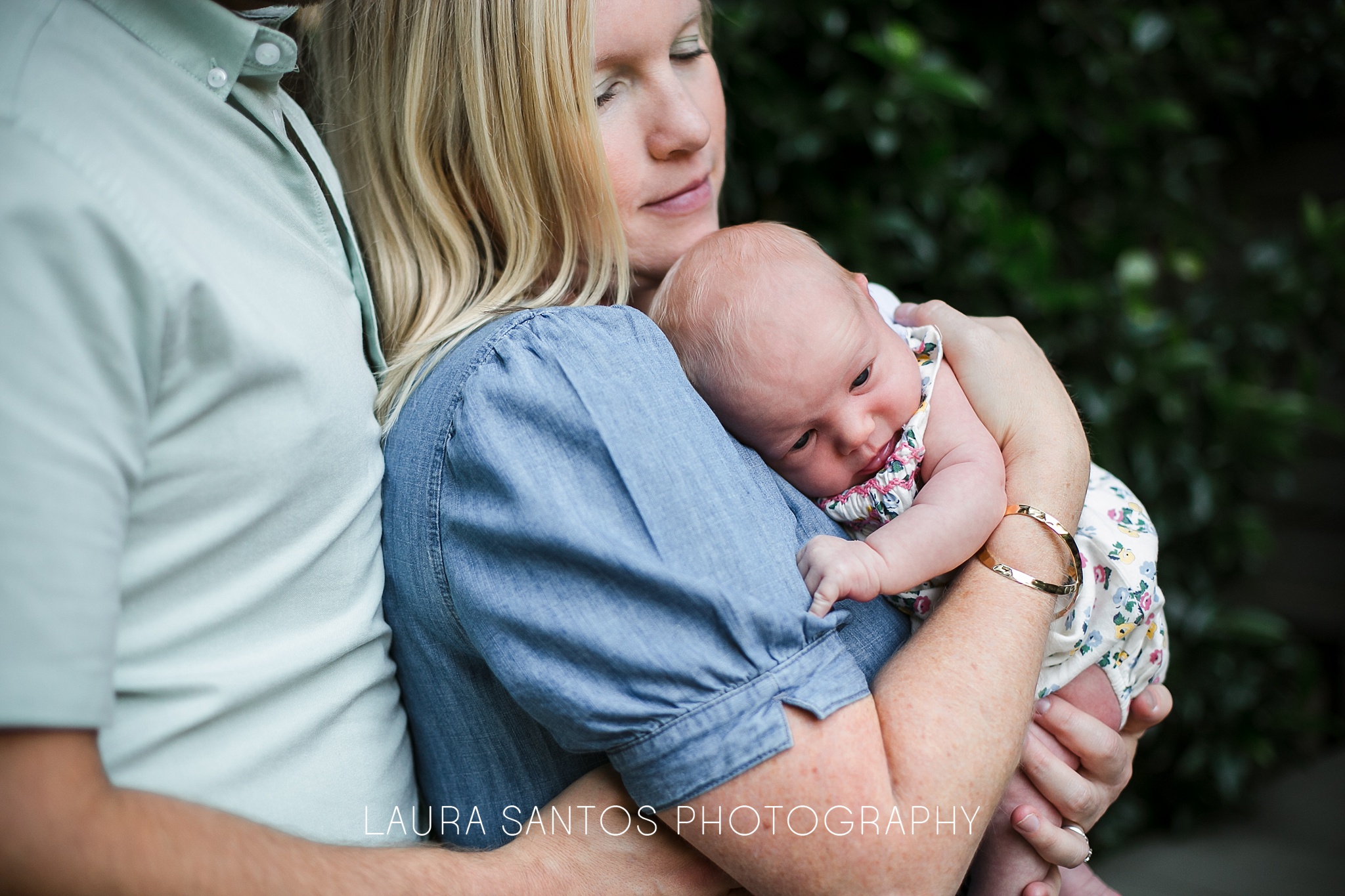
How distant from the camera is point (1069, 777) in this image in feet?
4.10

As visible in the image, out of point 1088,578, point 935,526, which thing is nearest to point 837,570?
point 935,526

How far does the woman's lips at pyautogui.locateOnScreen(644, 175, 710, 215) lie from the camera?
57.8 inches

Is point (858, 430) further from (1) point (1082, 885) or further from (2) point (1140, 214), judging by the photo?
(2) point (1140, 214)

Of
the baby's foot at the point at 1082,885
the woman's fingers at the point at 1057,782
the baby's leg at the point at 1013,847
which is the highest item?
the woman's fingers at the point at 1057,782

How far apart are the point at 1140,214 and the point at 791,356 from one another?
2.17 m

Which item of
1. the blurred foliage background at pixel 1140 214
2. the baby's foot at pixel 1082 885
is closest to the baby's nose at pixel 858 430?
the baby's foot at pixel 1082 885

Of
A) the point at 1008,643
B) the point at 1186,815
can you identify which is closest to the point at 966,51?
the point at 1008,643

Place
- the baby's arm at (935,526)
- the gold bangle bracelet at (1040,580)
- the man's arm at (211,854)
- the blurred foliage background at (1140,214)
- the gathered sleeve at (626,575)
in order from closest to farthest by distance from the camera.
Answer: the man's arm at (211,854) < the gathered sleeve at (626,575) < the baby's arm at (935,526) < the gold bangle bracelet at (1040,580) < the blurred foliage background at (1140,214)

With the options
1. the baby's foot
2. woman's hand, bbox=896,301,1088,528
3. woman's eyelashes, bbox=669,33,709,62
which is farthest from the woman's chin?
the baby's foot

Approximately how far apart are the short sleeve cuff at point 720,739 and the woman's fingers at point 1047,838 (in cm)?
47

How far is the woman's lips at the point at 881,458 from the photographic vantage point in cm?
131

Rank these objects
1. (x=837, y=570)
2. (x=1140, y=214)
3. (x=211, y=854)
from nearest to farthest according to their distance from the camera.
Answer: (x=211, y=854), (x=837, y=570), (x=1140, y=214)

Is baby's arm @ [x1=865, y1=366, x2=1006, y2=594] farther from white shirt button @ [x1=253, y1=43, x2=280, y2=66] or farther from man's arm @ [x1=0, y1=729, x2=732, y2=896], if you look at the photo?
white shirt button @ [x1=253, y1=43, x2=280, y2=66]

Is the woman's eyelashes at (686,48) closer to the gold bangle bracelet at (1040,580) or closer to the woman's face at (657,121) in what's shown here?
the woman's face at (657,121)
